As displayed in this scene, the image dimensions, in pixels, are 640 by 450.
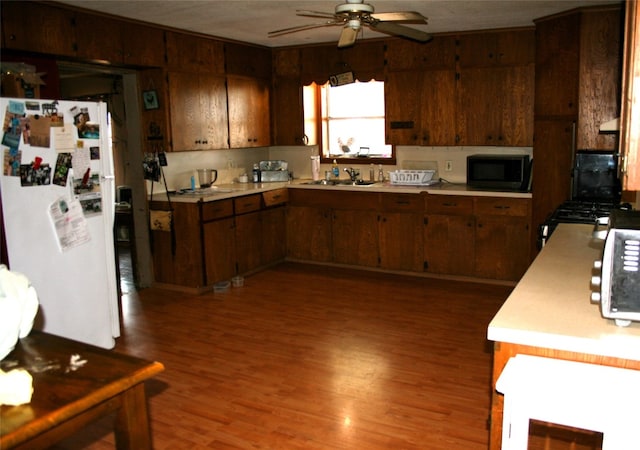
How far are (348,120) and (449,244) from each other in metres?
1.94

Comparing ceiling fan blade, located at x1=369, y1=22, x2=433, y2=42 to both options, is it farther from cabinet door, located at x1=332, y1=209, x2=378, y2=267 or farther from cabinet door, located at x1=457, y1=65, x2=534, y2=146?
cabinet door, located at x1=332, y1=209, x2=378, y2=267

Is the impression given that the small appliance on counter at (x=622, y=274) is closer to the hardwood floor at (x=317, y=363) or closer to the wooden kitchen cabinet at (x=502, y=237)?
the hardwood floor at (x=317, y=363)

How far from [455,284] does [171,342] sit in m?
2.72

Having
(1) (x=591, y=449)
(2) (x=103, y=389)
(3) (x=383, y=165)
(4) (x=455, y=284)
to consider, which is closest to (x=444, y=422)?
(1) (x=591, y=449)

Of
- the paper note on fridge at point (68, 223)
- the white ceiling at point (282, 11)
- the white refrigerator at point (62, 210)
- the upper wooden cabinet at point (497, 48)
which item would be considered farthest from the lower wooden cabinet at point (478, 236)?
the paper note on fridge at point (68, 223)

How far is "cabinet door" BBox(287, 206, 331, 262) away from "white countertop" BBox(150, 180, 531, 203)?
11.1 inches

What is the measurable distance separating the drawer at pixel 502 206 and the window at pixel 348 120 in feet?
4.35

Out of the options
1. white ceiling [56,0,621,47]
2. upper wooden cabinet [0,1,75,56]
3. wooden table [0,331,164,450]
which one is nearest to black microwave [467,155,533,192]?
white ceiling [56,0,621,47]

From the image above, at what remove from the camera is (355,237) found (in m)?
5.87

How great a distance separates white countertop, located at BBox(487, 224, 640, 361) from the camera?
1.71 metres

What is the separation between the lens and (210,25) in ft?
16.3

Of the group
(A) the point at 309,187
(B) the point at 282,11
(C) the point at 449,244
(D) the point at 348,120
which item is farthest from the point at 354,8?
(D) the point at 348,120

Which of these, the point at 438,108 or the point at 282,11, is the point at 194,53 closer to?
the point at 282,11

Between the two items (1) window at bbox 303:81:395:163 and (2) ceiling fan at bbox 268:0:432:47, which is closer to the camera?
(2) ceiling fan at bbox 268:0:432:47
